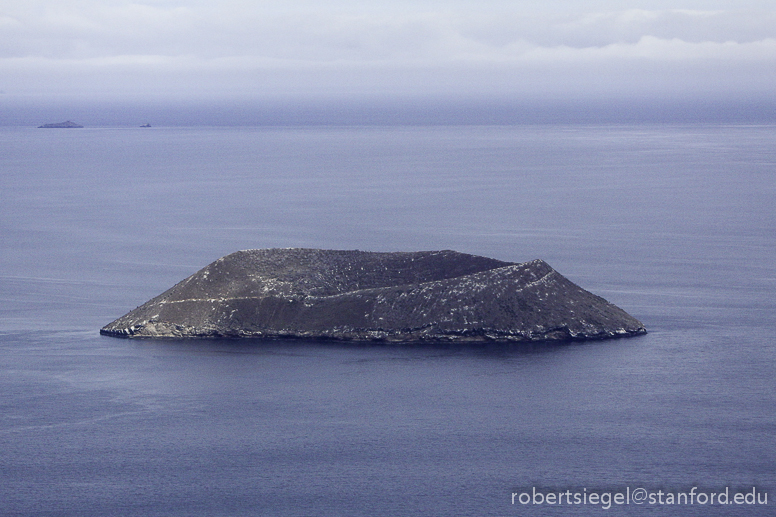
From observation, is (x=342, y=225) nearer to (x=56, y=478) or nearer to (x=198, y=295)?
(x=198, y=295)

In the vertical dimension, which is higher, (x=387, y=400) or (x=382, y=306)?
(x=382, y=306)

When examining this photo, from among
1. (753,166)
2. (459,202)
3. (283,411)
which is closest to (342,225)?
(459,202)

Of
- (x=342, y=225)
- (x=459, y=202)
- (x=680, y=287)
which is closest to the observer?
(x=680, y=287)

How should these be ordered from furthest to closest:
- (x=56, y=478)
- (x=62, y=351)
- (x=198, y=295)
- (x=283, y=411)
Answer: (x=198, y=295)
(x=62, y=351)
(x=283, y=411)
(x=56, y=478)

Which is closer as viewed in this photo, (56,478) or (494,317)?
(56,478)

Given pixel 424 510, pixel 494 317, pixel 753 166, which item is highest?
pixel 753 166

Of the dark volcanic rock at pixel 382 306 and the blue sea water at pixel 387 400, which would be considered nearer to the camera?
the blue sea water at pixel 387 400

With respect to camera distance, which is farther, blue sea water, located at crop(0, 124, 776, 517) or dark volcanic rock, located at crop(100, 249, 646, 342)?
dark volcanic rock, located at crop(100, 249, 646, 342)

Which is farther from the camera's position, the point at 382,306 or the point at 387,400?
the point at 382,306
